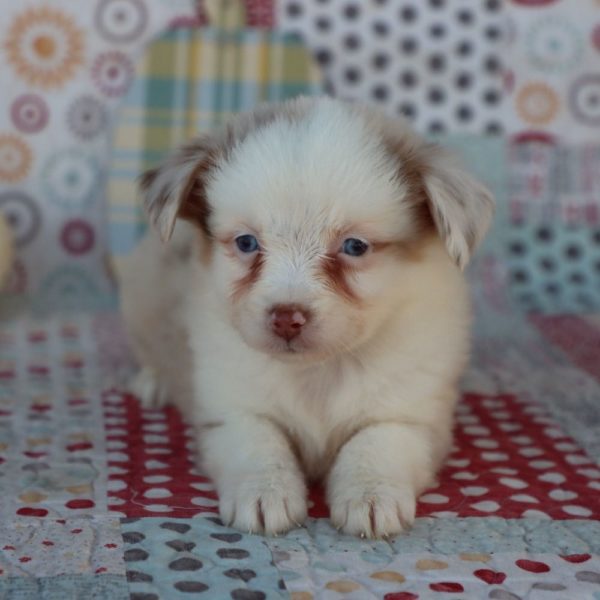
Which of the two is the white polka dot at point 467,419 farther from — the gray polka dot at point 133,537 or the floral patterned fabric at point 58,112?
the floral patterned fabric at point 58,112

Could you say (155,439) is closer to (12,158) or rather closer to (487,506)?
(487,506)

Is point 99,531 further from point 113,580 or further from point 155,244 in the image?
point 155,244

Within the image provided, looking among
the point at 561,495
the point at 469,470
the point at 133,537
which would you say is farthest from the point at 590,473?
the point at 133,537

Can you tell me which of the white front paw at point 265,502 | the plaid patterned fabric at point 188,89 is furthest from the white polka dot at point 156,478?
the plaid patterned fabric at point 188,89

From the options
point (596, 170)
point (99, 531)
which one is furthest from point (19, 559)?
point (596, 170)

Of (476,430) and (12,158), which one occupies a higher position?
(12,158)

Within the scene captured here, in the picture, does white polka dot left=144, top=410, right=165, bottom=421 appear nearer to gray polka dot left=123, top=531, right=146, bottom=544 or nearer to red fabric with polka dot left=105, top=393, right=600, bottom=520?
red fabric with polka dot left=105, top=393, right=600, bottom=520
